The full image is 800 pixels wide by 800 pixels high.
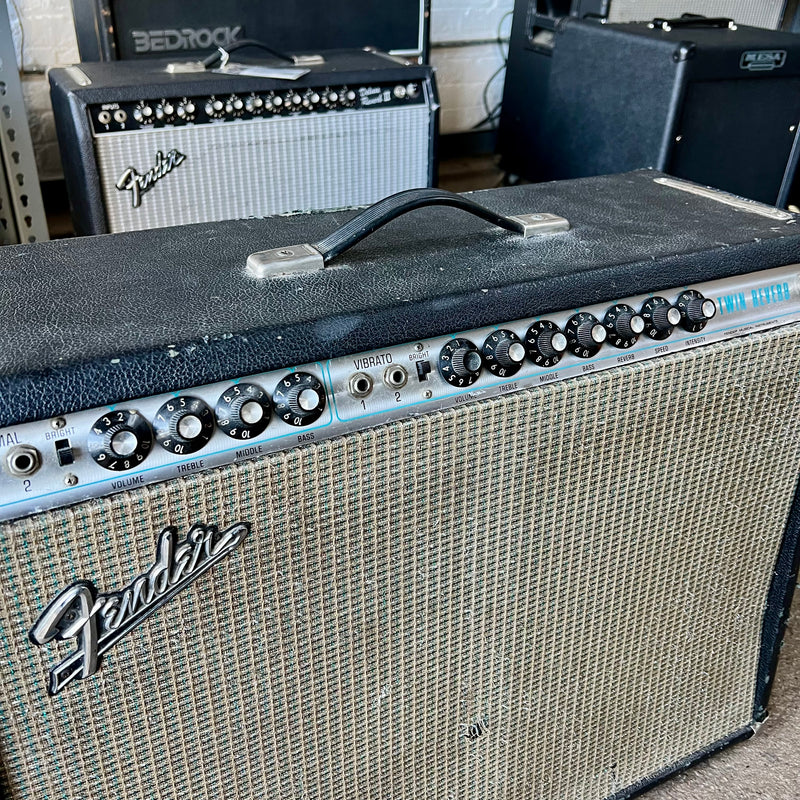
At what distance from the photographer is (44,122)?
2.11 metres

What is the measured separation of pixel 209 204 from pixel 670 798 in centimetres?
125

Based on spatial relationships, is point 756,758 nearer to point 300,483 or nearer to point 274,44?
point 300,483

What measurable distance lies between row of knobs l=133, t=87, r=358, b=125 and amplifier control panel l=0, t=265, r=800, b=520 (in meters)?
1.08

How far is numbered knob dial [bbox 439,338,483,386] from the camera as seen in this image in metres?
0.65

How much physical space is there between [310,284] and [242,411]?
0.47 ft

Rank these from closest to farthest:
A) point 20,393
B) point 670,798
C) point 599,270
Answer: point 20,393 < point 599,270 < point 670,798

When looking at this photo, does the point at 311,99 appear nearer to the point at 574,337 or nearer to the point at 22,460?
the point at 574,337

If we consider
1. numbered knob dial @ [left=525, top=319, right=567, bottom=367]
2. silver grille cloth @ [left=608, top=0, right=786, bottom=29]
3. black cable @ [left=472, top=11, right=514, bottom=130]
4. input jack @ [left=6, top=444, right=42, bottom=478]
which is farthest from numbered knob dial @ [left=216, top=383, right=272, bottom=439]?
black cable @ [left=472, top=11, right=514, bottom=130]

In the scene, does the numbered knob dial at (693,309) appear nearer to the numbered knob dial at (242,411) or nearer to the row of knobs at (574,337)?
the row of knobs at (574,337)

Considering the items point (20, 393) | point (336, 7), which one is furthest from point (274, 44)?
point (20, 393)

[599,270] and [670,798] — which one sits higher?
[599,270]

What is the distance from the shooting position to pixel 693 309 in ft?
2.45

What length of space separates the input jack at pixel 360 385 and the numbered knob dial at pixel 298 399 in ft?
0.08

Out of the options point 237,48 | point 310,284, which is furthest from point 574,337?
point 237,48
